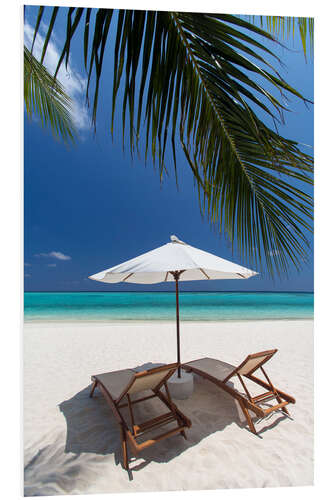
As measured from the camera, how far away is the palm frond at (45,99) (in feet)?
6.68

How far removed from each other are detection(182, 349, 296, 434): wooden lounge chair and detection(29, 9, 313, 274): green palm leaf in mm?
1437

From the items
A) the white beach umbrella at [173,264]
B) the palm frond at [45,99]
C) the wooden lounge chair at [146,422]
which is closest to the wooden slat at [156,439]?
the wooden lounge chair at [146,422]

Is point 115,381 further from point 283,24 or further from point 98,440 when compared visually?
point 283,24

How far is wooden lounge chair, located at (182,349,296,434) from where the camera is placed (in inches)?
107

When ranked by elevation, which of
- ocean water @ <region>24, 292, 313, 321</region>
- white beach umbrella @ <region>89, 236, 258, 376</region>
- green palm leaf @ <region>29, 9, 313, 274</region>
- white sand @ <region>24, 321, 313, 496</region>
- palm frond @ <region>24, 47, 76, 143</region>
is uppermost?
palm frond @ <region>24, 47, 76, 143</region>

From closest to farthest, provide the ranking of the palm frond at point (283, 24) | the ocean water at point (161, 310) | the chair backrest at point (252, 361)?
1. the palm frond at point (283, 24)
2. the chair backrest at point (252, 361)
3. the ocean water at point (161, 310)

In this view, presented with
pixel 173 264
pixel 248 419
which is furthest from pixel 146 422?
pixel 173 264

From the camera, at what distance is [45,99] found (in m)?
2.39

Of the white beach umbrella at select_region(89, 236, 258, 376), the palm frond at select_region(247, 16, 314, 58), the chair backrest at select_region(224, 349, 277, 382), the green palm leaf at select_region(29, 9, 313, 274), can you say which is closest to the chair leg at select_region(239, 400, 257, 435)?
the chair backrest at select_region(224, 349, 277, 382)

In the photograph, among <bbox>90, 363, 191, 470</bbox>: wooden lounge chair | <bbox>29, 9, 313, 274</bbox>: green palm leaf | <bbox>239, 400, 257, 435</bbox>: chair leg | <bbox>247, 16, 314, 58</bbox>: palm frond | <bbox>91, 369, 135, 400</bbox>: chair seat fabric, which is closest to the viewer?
<bbox>29, 9, 313, 274</bbox>: green palm leaf

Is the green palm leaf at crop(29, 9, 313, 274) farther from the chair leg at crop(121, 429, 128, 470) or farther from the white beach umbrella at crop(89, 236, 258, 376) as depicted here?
the chair leg at crop(121, 429, 128, 470)

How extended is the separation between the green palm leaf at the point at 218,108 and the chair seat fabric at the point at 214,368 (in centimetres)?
187

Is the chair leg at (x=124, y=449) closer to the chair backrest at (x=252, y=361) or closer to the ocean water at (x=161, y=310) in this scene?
the chair backrest at (x=252, y=361)

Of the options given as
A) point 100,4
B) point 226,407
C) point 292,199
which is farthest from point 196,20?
point 226,407
